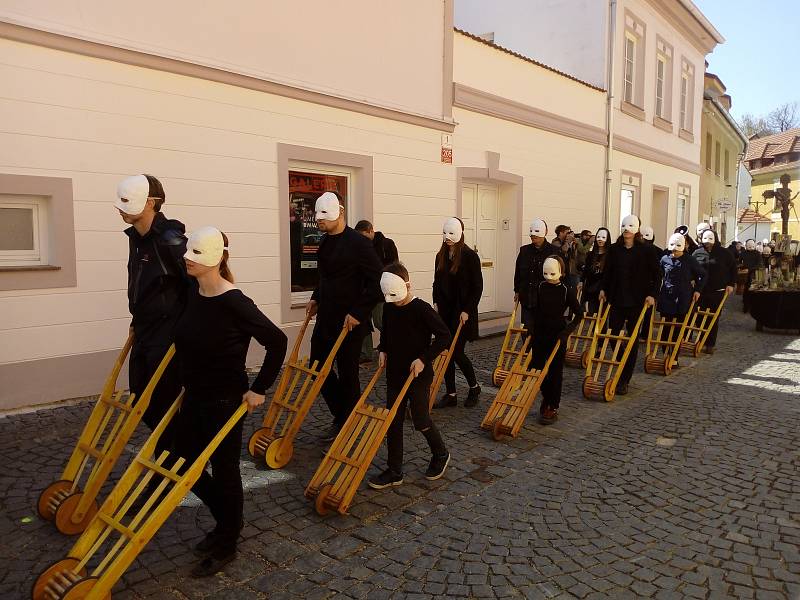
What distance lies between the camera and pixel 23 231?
18.9 feet

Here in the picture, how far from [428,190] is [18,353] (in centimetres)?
595

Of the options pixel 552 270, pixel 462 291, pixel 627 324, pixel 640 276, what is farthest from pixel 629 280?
pixel 462 291

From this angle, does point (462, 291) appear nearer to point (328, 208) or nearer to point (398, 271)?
point (328, 208)

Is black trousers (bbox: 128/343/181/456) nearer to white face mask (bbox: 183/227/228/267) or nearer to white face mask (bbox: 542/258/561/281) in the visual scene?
white face mask (bbox: 183/227/228/267)

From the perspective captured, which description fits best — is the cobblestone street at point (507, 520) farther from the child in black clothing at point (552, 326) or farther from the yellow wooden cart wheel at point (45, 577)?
the yellow wooden cart wheel at point (45, 577)

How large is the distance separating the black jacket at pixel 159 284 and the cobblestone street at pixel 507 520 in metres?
1.15

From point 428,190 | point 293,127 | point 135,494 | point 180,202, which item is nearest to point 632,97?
point 428,190

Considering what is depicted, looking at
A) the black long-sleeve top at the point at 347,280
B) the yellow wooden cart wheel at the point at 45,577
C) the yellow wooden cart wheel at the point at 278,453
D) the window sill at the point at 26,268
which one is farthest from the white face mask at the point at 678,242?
the yellow wooden cart wheel at the point at 45,577

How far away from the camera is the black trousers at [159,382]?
11.8ft

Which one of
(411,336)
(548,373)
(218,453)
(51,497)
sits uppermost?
(411,336)

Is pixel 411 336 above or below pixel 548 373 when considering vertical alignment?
above

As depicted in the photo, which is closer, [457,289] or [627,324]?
[457,289]

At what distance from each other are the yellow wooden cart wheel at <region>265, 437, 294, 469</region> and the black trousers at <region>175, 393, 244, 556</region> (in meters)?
1.25

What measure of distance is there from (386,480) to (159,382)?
1.62 metres
